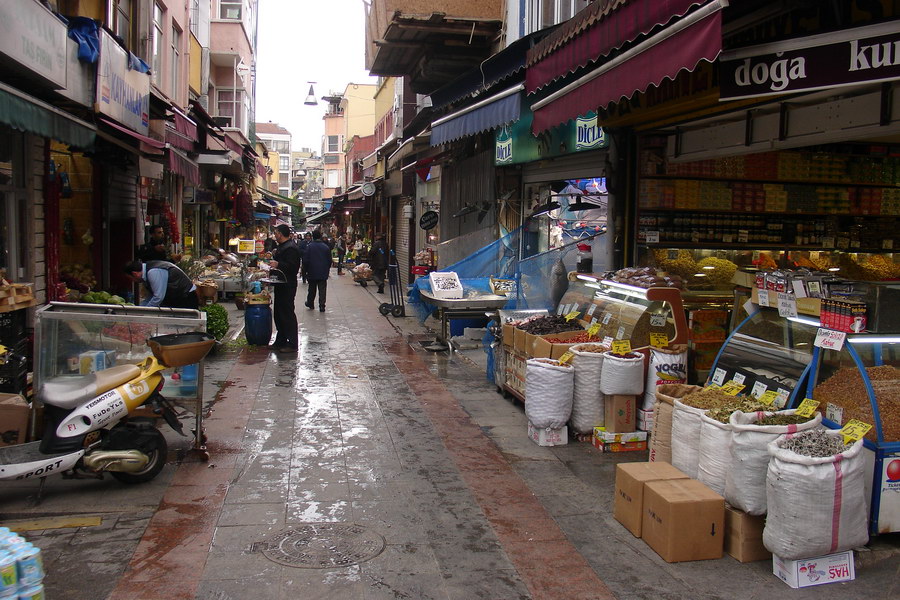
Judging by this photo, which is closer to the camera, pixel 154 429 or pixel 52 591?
pixel 52 591

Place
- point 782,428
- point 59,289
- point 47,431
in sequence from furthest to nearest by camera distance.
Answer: point 59,289 → point 47,431 → point 782,428

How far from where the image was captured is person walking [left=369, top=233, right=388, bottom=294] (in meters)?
22.9

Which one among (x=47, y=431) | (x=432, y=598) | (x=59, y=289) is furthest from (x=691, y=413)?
(x=59, y=289)

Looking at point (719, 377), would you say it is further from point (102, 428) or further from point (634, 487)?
point (102, 428)

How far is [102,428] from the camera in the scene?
548cm

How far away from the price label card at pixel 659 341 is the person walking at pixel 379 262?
16314 mm

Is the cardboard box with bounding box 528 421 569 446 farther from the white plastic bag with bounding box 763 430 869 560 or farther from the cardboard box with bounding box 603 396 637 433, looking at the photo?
the white plastic bag with bounding box 763 430 869 560

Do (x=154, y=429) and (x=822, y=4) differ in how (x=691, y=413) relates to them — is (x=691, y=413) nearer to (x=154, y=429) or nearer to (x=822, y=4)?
(x=822, y=4)

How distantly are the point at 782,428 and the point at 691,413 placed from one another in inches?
27.8

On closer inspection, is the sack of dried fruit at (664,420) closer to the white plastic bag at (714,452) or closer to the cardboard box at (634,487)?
the cardboard box at (634,487)

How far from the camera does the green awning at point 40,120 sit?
579 centimetres

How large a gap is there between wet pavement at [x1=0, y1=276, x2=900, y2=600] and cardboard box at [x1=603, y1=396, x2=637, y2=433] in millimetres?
261

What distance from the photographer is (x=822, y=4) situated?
18.6ft

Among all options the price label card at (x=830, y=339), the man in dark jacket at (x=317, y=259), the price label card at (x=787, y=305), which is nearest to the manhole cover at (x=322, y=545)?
the price label card at (x=830, y=339)
